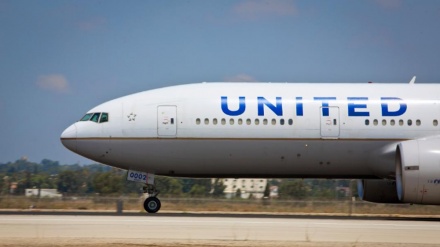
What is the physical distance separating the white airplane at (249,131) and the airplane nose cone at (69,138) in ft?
0.12

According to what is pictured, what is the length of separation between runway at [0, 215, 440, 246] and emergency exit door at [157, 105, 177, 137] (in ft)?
11.5

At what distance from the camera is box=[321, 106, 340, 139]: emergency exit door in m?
31.2

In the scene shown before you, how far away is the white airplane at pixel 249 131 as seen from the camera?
30953mm

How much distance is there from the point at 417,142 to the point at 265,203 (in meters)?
10.4

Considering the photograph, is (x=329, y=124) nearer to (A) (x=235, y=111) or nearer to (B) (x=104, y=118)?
(A) (x=235, y=111)

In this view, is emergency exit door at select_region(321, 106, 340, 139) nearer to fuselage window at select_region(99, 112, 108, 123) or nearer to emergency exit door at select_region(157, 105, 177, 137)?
emergency exit door at select_region(157, 105, 177, 137)

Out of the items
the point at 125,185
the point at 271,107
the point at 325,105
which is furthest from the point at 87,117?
the point at 125,185

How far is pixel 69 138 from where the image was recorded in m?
31.2

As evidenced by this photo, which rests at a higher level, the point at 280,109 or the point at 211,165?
the point at 280,109

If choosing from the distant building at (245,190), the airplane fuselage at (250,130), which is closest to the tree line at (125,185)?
the distant building at (245,190)

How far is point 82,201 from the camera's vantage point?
3950 cm

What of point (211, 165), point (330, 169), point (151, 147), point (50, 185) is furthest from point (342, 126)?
point (50, 185)

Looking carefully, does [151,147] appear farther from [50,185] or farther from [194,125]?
[50,185]

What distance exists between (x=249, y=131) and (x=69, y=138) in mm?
6556
